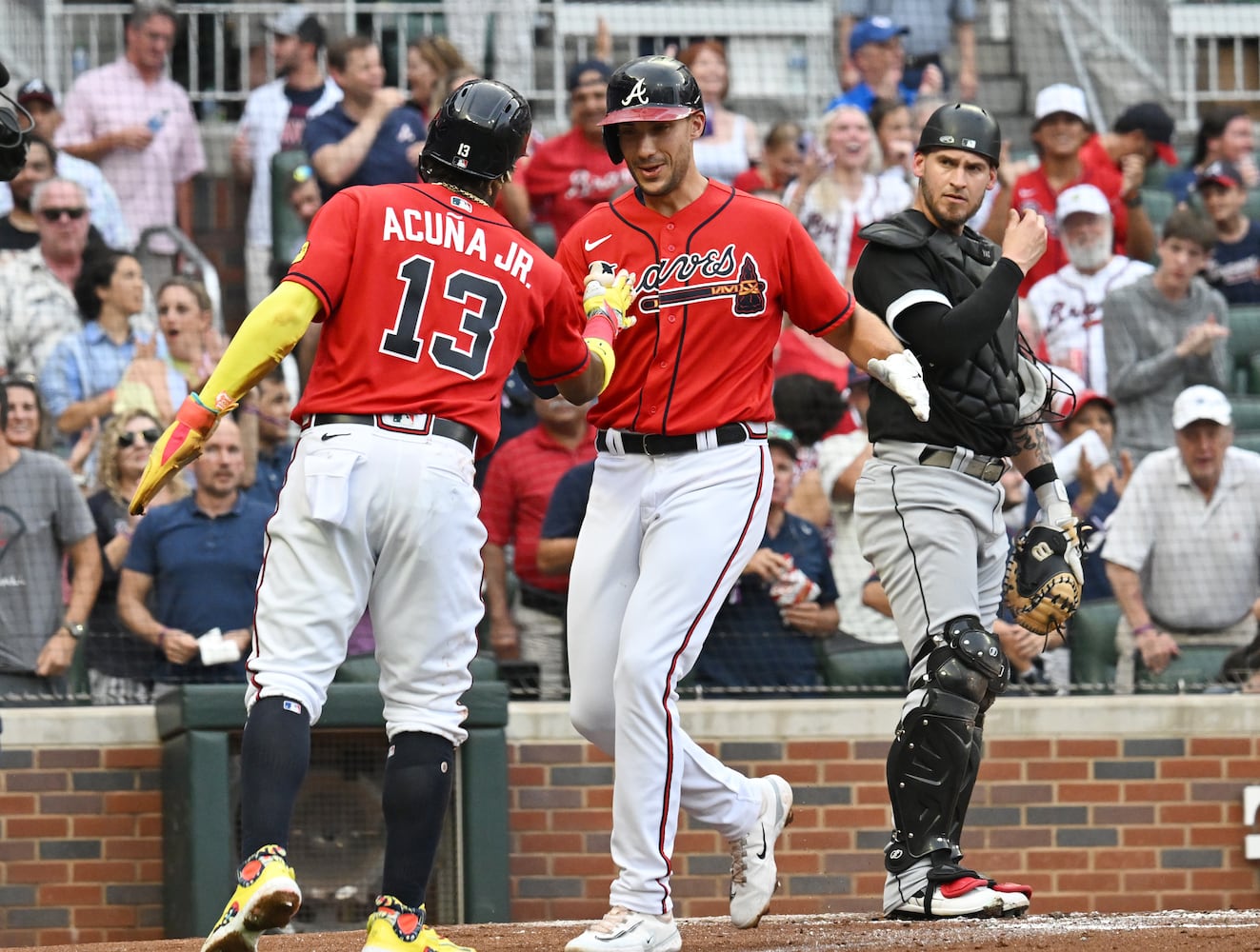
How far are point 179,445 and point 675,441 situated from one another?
1254mm

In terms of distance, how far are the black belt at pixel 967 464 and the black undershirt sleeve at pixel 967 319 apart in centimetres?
24

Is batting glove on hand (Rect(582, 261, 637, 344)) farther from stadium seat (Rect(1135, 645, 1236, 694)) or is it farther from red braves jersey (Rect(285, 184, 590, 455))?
stadium seat (Rect(1135, 645, 1236, 694))

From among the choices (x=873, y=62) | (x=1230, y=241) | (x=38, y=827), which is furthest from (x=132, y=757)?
(x=1230, y=241)

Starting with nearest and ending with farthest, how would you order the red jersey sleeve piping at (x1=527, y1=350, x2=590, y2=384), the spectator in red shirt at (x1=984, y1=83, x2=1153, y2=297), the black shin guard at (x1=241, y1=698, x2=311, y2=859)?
1. the black shin guard at (x1=241, y1=698, x2=311, y2=859)
2. the red jersey sleeve piping at (x1=527, y1=350, x2=590, y2=384)
3. the spectator in red shirt at (x1=984, y1=83, x2=1153, y2=297)

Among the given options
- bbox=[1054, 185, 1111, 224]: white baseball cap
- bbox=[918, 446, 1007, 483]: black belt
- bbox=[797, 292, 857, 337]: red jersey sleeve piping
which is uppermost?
bbox=[1054, 185, 1111, 224]: white baseball cap

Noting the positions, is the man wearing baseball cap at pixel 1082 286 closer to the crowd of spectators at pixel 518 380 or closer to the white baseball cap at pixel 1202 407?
the crowd of spectators at pixel 518 380

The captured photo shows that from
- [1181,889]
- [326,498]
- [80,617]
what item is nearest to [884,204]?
Answer: [1181,889]

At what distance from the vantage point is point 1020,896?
16.9 ft

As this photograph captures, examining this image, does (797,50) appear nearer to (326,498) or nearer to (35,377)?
(35,377)

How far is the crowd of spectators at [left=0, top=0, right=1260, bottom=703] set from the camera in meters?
7.25

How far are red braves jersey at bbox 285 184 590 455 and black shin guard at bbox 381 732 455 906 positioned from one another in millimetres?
725

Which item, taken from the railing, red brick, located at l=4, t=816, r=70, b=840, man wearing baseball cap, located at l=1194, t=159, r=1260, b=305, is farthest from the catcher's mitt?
the railing

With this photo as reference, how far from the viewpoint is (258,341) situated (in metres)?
4.40

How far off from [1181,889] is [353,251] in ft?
14.5
